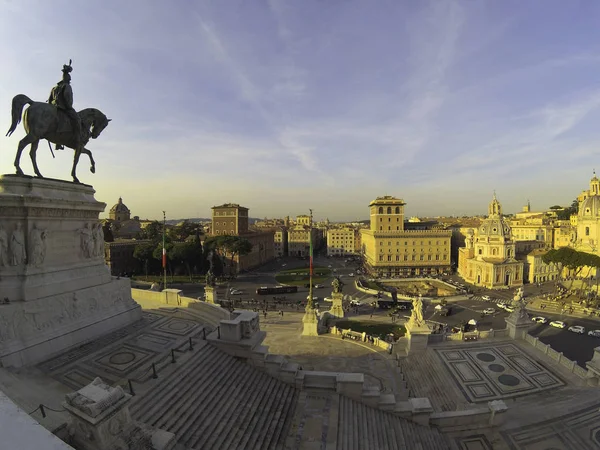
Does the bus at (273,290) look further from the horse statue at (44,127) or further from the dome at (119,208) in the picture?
the dome at (119,208)

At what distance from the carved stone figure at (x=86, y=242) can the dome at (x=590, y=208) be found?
76967 mm

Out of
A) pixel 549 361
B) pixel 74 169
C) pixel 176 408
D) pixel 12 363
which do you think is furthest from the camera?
pixel 549 361

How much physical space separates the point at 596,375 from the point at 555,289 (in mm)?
44980

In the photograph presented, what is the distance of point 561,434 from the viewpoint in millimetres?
12734

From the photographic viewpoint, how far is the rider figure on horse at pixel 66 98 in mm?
12547

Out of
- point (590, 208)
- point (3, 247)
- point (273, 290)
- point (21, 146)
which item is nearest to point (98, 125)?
point (21, 146)

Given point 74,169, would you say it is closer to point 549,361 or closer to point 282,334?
point 282,334

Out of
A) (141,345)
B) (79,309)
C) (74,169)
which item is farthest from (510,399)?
(74,169)

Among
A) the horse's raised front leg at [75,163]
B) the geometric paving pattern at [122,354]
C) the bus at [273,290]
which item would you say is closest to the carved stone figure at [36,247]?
the horse's raised front leg at [75,163]

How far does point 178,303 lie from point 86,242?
6745 mm

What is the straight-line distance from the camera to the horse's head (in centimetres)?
1464

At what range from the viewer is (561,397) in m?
15.3

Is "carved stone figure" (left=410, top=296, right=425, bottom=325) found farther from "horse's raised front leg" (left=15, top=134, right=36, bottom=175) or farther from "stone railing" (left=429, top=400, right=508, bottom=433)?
"horse's raised front leg" (left=15, top=134, right=36, bottom=175)

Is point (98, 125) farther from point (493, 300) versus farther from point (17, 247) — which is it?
point (493, 300)
